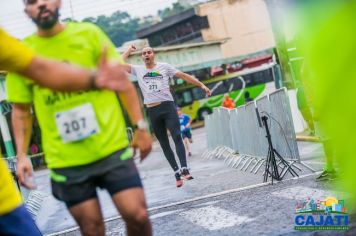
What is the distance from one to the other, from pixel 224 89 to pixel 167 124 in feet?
118

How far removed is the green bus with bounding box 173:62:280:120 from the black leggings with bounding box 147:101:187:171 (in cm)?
3421

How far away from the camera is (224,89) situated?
44.2 meters

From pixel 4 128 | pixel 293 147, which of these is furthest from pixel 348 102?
pixel 4 128

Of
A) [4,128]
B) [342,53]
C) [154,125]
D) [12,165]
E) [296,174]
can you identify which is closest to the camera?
[342,53]

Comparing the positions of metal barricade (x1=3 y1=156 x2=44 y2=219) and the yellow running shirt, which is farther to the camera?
metal barricade (x1=3 y1=156 x2=44 y2=219)

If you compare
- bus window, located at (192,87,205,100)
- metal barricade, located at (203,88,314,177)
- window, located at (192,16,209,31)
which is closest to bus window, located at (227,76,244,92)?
bus window, located at (192,87,205,100)

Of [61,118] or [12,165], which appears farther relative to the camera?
[12,165]

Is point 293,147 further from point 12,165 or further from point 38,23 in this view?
point 38,23

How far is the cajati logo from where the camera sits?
4234 millimetres

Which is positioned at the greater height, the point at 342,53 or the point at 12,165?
the point at 342,53

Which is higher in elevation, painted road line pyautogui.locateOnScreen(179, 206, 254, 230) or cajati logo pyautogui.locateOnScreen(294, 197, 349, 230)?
cajati logo pyautogui.locateOnScreen(294, 197, 349, 230)

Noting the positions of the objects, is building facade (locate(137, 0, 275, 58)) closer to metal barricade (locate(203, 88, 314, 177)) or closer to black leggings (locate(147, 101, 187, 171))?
metal barricade (locate(203, 88, 314, 177))

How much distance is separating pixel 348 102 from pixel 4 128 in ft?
86.1

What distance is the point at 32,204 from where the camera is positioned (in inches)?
445
